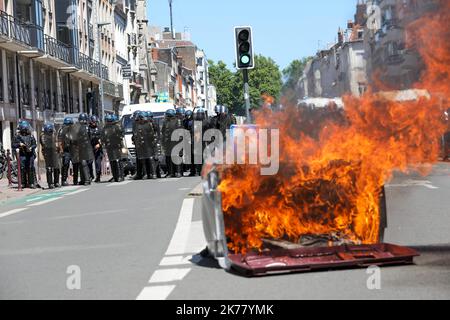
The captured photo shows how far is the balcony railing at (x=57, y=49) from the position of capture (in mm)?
50525

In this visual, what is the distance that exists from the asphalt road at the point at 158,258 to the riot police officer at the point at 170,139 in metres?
10.0

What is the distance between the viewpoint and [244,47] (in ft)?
53.1

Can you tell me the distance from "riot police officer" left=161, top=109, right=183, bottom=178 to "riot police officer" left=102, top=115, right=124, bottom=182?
4.39 feet

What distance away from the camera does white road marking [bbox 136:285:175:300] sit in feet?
22.3

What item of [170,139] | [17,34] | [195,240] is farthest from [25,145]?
[17,34]

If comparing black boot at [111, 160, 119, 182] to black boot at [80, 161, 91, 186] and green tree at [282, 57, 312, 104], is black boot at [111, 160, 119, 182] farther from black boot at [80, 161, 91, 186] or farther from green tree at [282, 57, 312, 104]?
green tree at [282, 57, 312, 104]

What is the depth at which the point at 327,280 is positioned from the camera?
7.23 metres

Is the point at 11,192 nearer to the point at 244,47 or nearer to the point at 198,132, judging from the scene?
the point at 198,132

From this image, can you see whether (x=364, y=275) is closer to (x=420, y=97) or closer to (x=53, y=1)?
(x=420, y=97)

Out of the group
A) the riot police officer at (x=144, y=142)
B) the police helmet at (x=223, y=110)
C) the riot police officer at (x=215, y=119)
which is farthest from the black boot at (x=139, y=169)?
the police helmet at (x=223, y=110)

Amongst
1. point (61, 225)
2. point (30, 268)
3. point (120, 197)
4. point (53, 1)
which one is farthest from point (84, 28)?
point (30, 268)

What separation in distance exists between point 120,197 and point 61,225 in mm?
5400

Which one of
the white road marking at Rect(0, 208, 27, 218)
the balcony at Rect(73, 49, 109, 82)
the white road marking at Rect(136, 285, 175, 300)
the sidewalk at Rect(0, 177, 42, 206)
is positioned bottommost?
the sidewalk at Rect(0, 177, 42, 206)
